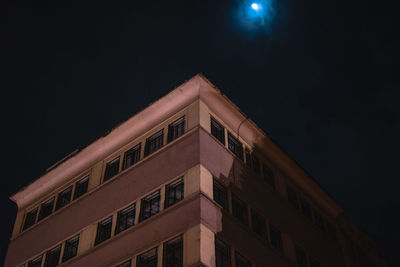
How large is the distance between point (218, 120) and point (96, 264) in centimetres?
1031

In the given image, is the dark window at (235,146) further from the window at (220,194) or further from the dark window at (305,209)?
the dark window at (305,209)

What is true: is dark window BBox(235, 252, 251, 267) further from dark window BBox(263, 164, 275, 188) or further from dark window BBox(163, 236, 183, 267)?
dark window BBox(263, 164, 275, 188)

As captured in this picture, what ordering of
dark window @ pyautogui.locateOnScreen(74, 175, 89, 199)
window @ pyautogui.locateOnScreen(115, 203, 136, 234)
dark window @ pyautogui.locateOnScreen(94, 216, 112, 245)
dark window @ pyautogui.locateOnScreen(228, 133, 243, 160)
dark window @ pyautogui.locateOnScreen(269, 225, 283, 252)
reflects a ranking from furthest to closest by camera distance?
1. dark window @ pyautogui.locateOnScreen(74, 175, 89, 199)
2. dark window @ pyautogui.locateOnScreen(228, 133, 243, 160)
3. dark window @ pyautogui.locateOnScreen(269, 225, 283, 252)
4. dark window @ pyautogui.locateOnScreen(94, 216, 112, 245)
5. window @ pyautogui.locateOnScreen(115, 203, 136, 234)

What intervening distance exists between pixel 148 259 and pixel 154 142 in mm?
7844

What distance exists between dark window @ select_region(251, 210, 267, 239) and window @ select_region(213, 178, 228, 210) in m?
2.48

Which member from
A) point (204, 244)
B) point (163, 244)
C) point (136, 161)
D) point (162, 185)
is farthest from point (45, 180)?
point (204, 244)

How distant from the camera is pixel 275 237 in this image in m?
32.1

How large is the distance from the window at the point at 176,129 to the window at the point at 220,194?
3.84 metres

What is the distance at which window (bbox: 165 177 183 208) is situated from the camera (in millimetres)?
28312

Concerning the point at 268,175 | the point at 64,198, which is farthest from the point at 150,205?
the point at 64,198

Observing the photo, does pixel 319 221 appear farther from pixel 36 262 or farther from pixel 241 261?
pixel 36 262

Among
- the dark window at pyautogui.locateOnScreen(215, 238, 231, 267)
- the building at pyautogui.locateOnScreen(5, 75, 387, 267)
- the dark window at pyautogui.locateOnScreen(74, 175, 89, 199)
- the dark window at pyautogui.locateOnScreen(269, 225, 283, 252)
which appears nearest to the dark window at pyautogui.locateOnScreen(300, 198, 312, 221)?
the building at pyautogui.locateOnScreen(5, 75, 387, 267)

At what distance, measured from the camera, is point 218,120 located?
32.6 m

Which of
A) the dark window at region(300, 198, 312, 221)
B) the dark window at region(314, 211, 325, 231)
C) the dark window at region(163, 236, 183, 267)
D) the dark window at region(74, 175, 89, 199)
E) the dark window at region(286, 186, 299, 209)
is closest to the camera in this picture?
the dark window at region(163, 236, 183, 267)
